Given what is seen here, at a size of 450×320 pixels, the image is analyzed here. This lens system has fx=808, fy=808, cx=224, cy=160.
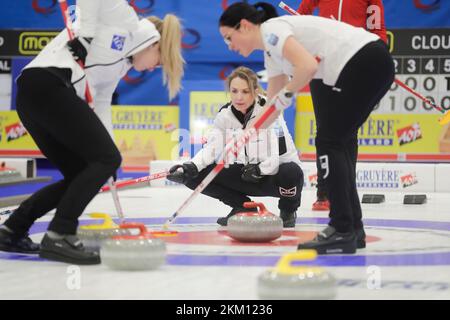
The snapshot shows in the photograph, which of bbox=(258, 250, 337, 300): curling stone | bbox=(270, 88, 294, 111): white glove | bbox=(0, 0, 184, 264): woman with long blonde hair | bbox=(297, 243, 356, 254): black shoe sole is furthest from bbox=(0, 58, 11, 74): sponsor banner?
bbox=(258, 250, 337, 300): curling stone

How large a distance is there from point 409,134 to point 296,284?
7.30 meters

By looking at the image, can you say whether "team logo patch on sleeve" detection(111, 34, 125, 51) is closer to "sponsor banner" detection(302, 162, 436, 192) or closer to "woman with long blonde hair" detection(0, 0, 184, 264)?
"woman with long blonde hair" detection(0, 0, 184, 264)

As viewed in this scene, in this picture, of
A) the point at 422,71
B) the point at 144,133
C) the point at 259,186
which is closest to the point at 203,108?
the point at 144,133

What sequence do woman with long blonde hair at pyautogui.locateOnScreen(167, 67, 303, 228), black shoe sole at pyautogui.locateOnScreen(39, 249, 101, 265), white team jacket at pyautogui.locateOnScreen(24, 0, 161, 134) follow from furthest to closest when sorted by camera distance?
1. woman with long blonde hair at pyautogui.locateOnScreen(167, 67, 303, 228)
2. white team jacket at pyautogui.locateOnScreen(24, 0, 161, 134)
3. black shoe sole at pyautogui.locateOnScreen(39, 249, 101, 265)

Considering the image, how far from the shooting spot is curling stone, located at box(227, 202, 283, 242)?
3945 mm

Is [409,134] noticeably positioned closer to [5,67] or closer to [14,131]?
[14,131]

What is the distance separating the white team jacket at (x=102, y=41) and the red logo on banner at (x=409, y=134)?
20.7 ft

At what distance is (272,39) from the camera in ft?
11.2

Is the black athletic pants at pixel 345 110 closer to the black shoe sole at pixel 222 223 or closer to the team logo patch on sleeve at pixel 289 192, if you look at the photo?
the team logo patch on sleeve at pixel 289 192

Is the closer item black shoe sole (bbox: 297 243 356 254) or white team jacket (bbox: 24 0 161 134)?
white team jacket (bbox: 24 0 161 134)

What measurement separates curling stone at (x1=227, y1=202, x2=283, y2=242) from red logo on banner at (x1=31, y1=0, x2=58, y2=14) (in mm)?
7900

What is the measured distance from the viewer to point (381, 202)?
7051 millimetres
